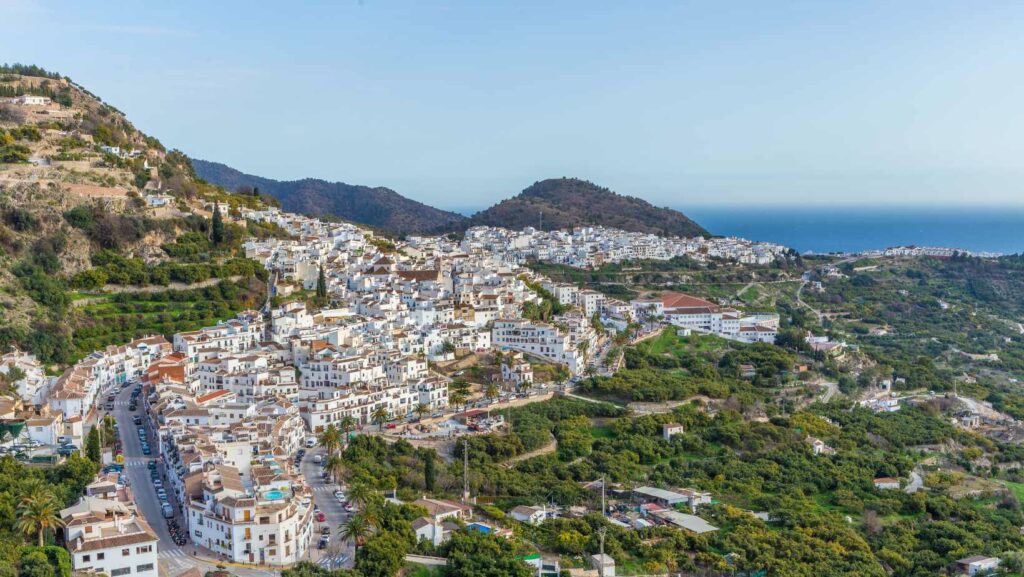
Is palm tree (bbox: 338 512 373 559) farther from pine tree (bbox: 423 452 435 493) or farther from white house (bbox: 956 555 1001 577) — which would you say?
white house (bbox: 956 555 1001 577)

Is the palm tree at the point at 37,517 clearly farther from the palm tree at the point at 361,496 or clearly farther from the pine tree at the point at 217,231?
the pine tree at the point at 217,231

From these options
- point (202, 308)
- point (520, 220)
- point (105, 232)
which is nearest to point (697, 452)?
point (202, 308)

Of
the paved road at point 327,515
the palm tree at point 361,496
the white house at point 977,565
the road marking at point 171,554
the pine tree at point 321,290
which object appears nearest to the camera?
the road marking at point 171,554

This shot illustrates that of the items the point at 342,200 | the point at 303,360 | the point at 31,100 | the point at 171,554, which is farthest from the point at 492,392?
the point at 342,200

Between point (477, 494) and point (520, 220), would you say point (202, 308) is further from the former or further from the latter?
point (520, 220)

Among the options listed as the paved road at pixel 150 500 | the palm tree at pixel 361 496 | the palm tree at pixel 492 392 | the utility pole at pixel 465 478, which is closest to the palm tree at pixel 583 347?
the palm tree at pixel 492 392
